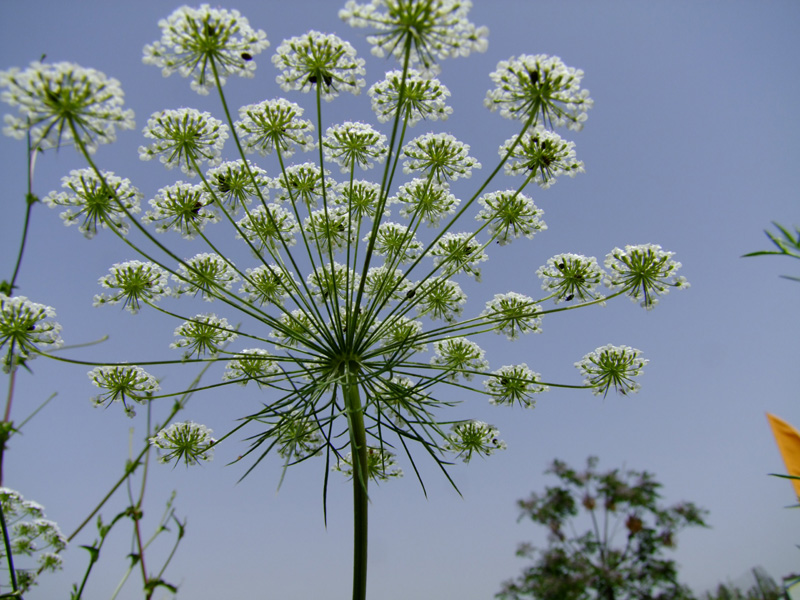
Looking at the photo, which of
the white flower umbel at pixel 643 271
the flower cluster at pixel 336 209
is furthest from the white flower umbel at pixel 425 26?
the white flower umbel at pixel 643 271

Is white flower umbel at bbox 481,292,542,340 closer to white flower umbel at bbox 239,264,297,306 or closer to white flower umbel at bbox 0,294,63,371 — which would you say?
white flower umbel at bbox 239,264,297,306

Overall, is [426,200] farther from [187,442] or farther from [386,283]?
[187,442]

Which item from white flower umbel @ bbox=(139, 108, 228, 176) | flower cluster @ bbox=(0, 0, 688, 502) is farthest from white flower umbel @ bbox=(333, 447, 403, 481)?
white flower umbel @ bbox=(139, 108, 228, 176)

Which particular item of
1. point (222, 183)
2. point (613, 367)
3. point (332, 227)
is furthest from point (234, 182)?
point (613, 367)

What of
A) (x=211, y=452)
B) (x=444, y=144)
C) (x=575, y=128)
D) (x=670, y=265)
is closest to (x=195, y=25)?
(x=444, y=144)

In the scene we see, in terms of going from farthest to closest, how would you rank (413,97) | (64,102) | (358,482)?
(413,97)
(358,482)
(64,102)

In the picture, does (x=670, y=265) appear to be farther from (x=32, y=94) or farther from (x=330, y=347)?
(x=32, y=94)

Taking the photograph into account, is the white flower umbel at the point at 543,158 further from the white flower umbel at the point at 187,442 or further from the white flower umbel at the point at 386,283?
the white flower umbel at the point at 187,442
